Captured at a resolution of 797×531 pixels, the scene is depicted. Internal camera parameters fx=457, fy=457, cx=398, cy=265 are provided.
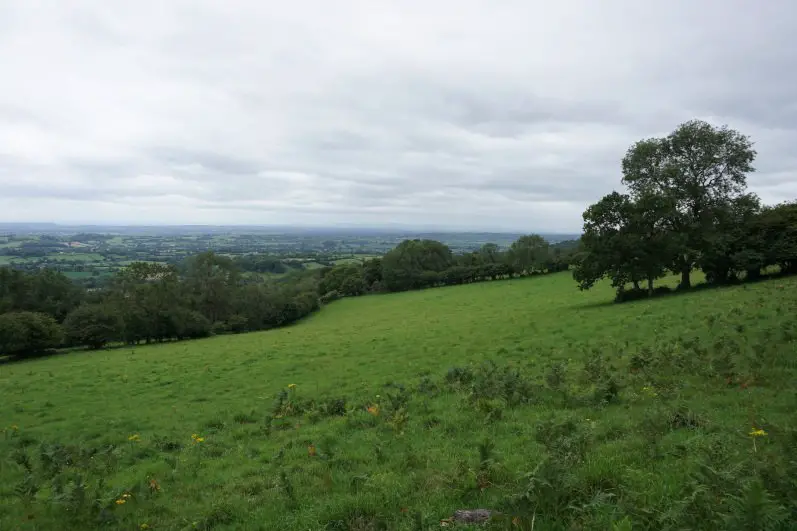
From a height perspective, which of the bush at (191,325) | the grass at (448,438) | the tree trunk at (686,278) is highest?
the tree trunk at (686,278)

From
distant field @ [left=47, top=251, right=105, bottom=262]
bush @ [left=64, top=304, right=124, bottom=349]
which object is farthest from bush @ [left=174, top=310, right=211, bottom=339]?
distant field @ [left=47, top=251, right=105, bottom=262]

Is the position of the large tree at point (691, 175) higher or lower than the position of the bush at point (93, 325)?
higher

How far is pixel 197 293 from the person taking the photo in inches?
2413

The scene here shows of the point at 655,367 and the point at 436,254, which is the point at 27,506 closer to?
the point at 655,367

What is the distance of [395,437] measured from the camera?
10.2m

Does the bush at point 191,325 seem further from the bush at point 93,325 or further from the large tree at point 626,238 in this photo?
the large tree at point 626,238

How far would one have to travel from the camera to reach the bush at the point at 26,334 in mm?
40625

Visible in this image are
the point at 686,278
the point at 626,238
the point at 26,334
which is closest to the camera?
the point at 626,238

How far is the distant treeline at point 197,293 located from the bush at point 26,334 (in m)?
0.07

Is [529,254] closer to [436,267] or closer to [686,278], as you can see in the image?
[436,267]

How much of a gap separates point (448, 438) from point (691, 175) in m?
33.9

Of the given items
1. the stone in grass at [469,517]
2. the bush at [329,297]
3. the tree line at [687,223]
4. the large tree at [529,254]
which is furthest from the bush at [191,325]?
the stone in grass at [469,517]

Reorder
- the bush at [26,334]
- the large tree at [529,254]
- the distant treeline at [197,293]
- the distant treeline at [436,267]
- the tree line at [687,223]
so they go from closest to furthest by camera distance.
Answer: the tree line at [687,223] → the bush at [26,334] → the distant treeline at [197,293] → the large tree at [529,254] → the distant treeline at [436,267]

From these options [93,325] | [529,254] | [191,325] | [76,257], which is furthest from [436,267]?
[76,257]
